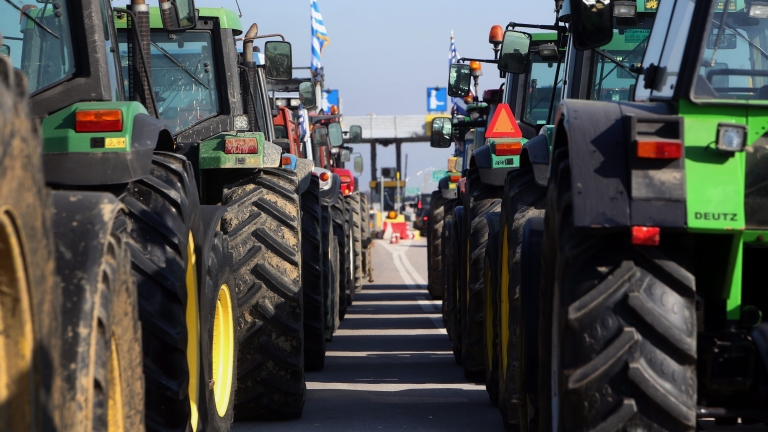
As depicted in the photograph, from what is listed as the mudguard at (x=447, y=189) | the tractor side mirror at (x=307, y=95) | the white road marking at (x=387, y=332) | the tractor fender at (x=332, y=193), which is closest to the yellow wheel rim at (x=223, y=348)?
the tractor fender at (x=332, y=193)

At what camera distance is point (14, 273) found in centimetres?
245

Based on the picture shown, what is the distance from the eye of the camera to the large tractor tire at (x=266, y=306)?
705cm

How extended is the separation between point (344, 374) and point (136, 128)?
4.79 m

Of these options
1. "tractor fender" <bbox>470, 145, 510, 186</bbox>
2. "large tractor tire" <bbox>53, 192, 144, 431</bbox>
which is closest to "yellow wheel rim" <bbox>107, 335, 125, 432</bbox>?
"large tractor tire" <bbox>53, 192, 144, 431</bbox>

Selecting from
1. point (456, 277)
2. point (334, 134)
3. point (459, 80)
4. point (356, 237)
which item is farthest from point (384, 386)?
point (356, 237)

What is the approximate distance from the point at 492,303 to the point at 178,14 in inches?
105

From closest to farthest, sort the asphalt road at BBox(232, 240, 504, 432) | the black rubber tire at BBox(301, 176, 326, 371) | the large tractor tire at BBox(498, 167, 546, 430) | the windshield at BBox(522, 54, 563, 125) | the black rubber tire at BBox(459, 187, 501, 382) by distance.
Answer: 1. the large tractor tire at BBox(498, 167, 546, 430)
2. the asphalt road at BBox(232, 240, 504, 432)
3. the black rubber tire at BBox(459, 187, 501, 382)
4. the black rubber tire at BBox(301, 176, 326, 371)
5. the windshield at BBox(522, 54, 563, 125)

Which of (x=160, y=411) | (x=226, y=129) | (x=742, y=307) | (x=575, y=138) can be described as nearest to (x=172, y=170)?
(x=160, y=411)

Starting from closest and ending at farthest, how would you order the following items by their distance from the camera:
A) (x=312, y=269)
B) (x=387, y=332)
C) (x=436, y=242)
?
(x=312, y=269) → (x=387, y=332) → (x=436, y=242)

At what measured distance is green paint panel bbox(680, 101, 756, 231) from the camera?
3.64 metres

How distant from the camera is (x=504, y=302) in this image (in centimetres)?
691

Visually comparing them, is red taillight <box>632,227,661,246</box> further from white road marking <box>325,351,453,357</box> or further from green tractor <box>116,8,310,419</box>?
white road marking <box>325,351,453,357</box>

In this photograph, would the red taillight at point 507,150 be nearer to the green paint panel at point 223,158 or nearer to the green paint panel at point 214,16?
the green paint panel at point 223,158

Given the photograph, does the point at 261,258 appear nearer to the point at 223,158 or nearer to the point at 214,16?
the point at 223,158
